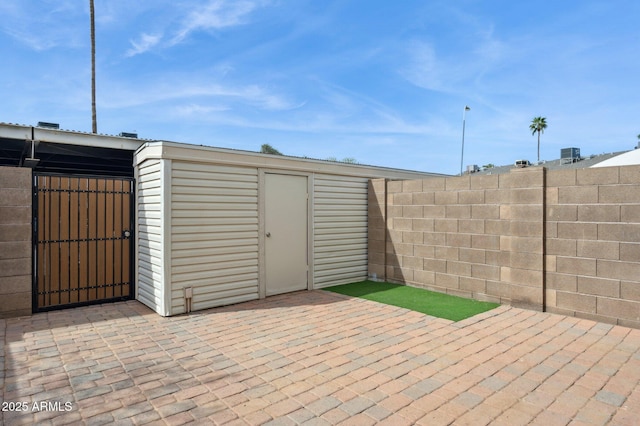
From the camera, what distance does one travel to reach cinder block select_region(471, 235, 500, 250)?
5.52 meters

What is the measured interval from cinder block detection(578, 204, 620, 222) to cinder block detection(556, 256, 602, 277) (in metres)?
0.56

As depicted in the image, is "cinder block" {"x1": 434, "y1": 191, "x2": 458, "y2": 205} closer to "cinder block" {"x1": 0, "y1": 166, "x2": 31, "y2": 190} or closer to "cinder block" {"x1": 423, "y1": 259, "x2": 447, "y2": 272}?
"cinder block" {"x1": 423, "y1": 259, "x2": 447, "y2": 272}

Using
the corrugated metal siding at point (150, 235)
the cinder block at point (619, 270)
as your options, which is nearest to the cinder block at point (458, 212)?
the cinder block at point (619, 270)

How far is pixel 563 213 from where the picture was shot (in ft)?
15.8

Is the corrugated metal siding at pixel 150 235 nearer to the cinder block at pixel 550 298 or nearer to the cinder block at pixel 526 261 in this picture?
the cinder block at pixel 526 261

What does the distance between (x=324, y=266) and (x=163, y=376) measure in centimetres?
405

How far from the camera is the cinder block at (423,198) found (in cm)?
642

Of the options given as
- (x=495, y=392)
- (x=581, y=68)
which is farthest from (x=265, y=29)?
(x=495, y=392)

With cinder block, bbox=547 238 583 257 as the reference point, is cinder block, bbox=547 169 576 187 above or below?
above

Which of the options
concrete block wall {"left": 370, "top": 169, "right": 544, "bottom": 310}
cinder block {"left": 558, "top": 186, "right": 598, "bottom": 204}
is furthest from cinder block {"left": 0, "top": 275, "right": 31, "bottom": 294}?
cinder block {"left": 558, "top": 186, "right": 598, "bottom": 204}

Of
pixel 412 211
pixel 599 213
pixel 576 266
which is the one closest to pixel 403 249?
pixel 412 211

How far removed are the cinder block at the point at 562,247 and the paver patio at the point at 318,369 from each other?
2.99 ft

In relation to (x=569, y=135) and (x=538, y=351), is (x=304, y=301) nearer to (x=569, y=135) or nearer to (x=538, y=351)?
(x=538, y=351)

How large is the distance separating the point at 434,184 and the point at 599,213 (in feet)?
8.15
